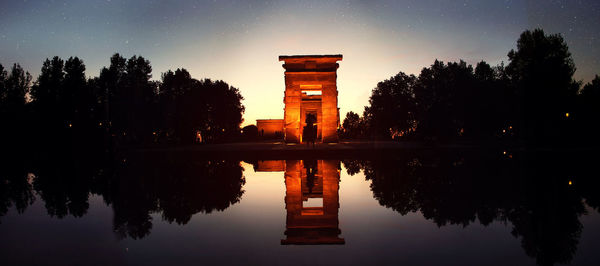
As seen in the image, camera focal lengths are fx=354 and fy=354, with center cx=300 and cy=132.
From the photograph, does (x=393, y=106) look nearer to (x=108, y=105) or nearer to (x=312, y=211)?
(x=108, y=105)

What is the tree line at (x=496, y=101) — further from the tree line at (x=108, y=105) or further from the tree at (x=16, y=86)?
A: the tree at (x=16, y=86)

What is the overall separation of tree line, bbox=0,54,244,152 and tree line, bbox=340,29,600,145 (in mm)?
27167

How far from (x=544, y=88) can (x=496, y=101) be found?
431 inches

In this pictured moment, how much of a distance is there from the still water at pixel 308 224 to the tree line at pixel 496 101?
21.6 m

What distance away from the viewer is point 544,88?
29953 mm

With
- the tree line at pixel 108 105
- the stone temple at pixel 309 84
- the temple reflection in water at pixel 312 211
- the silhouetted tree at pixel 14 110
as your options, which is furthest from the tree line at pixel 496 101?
the silhouetted tree at pixel 14 110

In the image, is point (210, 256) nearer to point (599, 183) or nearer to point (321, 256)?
point (321, 256)

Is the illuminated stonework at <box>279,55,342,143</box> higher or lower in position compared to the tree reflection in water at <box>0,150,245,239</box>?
higher

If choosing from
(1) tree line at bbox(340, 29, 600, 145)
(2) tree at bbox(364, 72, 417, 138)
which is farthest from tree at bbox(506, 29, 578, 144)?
(2) tree at bbox(364, 72, 417, 138)

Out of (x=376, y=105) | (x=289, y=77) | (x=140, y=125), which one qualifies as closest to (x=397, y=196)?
(x=289, y=77)

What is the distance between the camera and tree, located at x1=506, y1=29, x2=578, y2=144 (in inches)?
1138

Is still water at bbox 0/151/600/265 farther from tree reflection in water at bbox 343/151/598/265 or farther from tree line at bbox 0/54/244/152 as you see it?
tree line at bbox 0/54/244/152

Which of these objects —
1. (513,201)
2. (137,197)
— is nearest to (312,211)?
(513,201)

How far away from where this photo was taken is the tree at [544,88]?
2891cm
